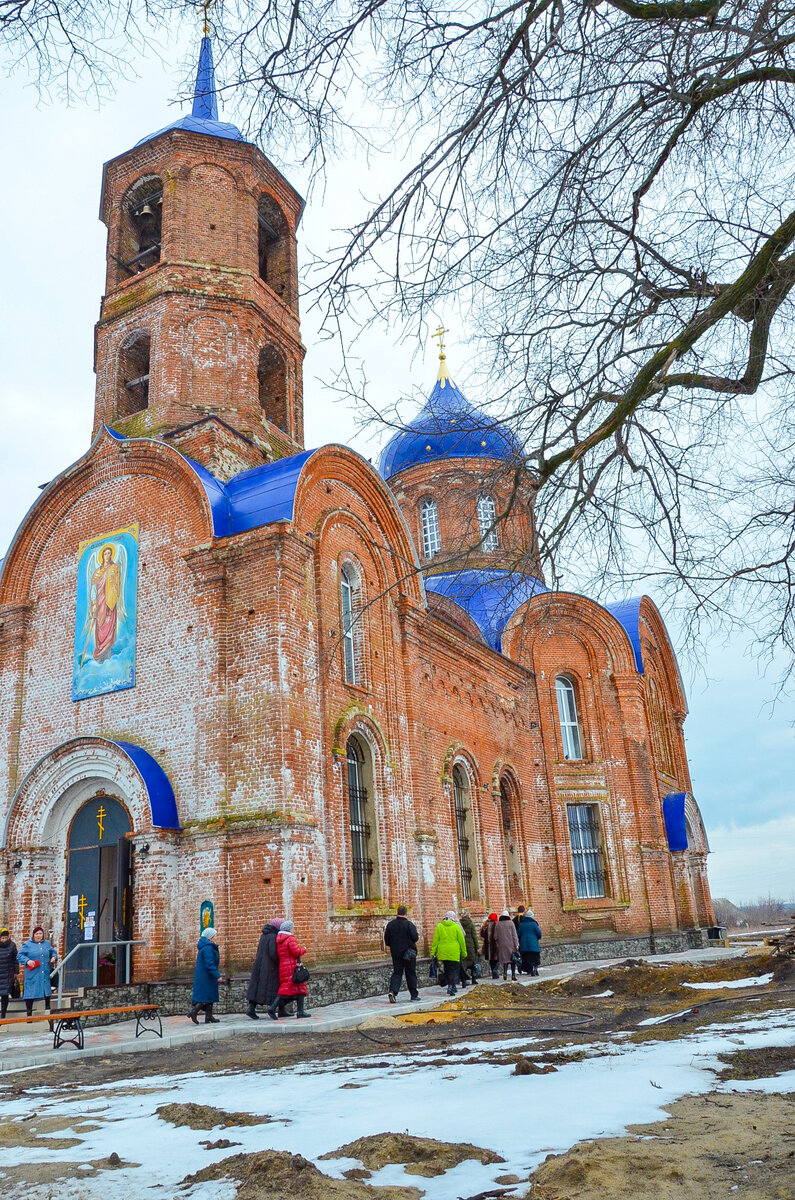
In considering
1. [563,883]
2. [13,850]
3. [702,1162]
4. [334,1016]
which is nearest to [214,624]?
[13,850]

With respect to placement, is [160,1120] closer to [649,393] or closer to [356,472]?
[649,393]

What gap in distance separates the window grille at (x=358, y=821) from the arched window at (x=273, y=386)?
241 inches

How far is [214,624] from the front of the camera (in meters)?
12.2

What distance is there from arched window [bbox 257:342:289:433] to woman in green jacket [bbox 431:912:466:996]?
8763 millimetres

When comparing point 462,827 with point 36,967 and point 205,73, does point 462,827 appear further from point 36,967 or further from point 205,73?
point 205,73

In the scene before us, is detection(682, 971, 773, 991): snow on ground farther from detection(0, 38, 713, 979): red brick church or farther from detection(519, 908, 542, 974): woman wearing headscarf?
detection(519, 908, 542, 974): woman wearing headscarf

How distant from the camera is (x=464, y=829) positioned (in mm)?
17219

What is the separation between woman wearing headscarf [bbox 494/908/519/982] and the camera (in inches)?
573

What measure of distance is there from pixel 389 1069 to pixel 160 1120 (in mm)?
1740

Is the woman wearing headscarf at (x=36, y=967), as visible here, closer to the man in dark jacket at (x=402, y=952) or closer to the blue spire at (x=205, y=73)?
the man in dark jacket at (x=402, y=952)

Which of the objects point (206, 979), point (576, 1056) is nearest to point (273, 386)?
point (206, 979)

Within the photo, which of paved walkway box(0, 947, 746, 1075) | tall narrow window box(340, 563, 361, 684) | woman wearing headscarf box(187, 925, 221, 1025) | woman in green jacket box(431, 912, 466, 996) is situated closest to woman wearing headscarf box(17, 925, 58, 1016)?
paved walkway box(0, 947, 746, 1075)

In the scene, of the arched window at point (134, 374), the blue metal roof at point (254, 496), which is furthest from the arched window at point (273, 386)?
the blue metal roof at point (254, 496)

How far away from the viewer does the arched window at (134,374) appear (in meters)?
16.0
